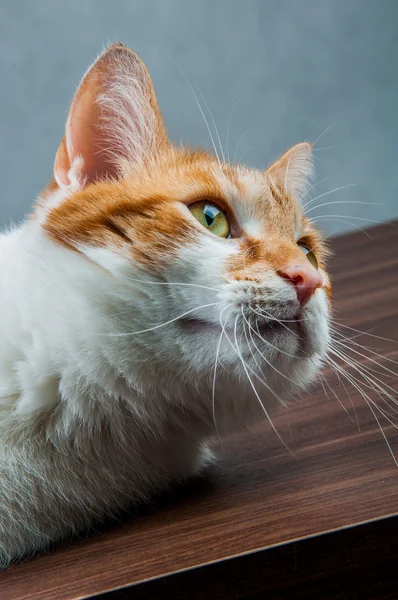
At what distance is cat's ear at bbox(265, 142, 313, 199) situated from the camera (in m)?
0.74

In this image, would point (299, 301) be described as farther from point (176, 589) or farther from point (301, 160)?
point (301, 160)

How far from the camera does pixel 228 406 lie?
542 mm

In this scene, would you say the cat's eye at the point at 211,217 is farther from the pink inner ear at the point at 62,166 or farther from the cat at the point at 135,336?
the pink inner ear at the point at 62,166

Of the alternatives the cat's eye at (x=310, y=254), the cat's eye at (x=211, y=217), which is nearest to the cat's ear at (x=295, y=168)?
the cat's eye at (x=310, y=254)

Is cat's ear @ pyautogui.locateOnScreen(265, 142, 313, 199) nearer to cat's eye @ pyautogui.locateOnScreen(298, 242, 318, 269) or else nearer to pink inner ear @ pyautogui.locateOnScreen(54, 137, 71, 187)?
cat's eye @ pyautogui.locateOnScreen(298, 242, 318, 269)

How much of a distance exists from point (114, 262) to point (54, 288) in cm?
5

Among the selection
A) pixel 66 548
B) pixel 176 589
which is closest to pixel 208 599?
pixel 176 589

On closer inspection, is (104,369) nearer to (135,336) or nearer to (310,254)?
(135,336)

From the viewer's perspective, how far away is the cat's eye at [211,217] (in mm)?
540

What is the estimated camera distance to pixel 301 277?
1.65 ft

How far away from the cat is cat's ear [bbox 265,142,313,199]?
0.17 meters

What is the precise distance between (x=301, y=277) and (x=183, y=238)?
8cm

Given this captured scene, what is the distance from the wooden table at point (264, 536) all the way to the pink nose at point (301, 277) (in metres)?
0.13

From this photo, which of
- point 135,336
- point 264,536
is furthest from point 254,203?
point 264,536
